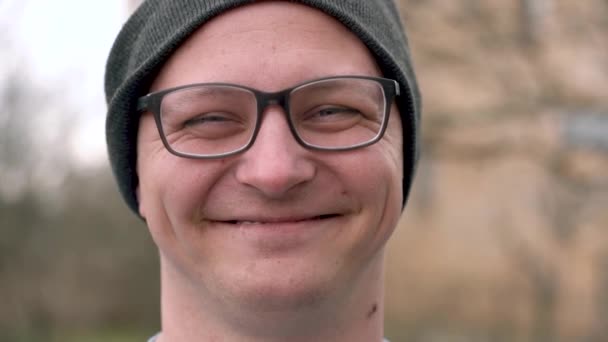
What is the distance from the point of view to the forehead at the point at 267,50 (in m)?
1.61

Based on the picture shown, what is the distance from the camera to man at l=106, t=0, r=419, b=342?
1582 millimetres

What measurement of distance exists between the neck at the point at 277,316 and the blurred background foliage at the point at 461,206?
5575 millimetres

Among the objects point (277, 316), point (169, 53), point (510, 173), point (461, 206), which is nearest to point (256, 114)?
point (169, 53)

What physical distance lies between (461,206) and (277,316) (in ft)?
28.1

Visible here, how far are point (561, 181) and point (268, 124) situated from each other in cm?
736

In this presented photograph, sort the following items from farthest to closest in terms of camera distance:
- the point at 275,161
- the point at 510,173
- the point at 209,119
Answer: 1. the point at 510,173
2. the point at 209,119
3. the point at 275,161

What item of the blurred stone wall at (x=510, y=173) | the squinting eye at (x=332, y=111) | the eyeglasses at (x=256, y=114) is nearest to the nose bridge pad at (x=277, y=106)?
the eyeglasses at (x=256, y=114)

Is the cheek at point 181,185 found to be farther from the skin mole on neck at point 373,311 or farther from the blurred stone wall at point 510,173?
the blurred stone wall at point 510,173

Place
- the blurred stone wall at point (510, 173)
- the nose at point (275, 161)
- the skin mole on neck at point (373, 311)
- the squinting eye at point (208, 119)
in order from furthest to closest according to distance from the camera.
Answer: the blurred stone wall at point (510, 173), the skin mole on neck at point (373, 311), the squinting eye at point (208, 119), the nose at point (275, 161)

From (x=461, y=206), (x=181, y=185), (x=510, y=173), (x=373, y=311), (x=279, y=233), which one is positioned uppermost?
(x=181, y=185)

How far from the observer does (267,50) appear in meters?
1.62

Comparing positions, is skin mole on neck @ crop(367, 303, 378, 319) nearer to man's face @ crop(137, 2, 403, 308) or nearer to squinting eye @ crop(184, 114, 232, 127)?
man's face @ crop(137, 2, 403, 308)

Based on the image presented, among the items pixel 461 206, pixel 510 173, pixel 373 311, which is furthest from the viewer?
pixel 461 206

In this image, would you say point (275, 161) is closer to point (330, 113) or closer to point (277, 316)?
point (330, 113)
